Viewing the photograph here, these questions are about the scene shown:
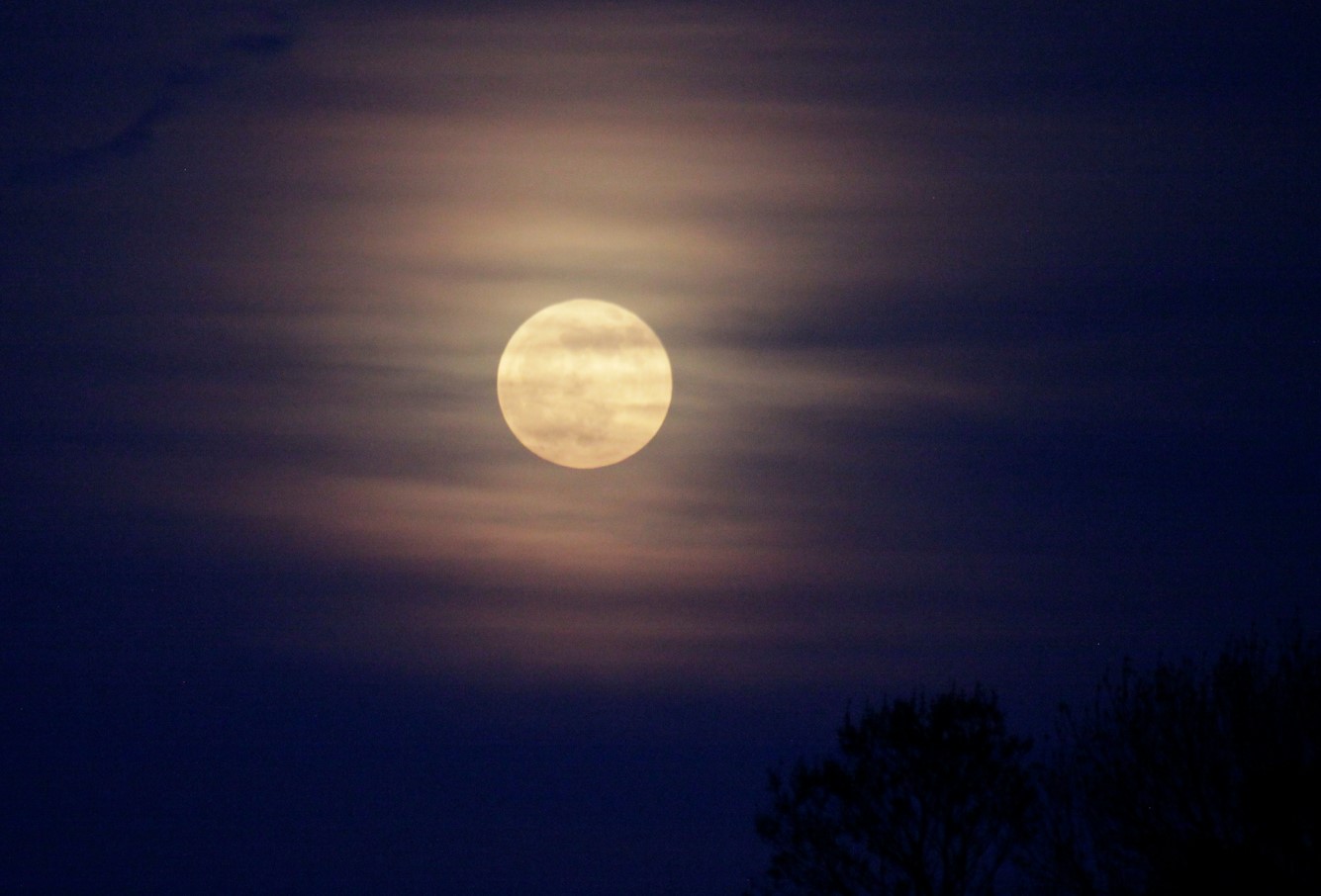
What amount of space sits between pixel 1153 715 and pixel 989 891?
1009cm

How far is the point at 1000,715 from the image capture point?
125 ft

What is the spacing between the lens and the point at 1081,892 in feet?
89.0

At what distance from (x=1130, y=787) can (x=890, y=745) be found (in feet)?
37.4

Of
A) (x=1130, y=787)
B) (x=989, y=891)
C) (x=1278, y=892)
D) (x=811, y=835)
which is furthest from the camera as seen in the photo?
(x=811, y=835)

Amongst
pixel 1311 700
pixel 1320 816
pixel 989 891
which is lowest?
pixel 989 891

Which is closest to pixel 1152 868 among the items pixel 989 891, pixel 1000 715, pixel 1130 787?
pixel 1130 787

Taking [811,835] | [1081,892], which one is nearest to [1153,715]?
[1081,892]

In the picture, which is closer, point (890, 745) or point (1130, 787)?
point (1130, 787)

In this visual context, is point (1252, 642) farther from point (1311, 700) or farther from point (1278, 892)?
point (1278, 892)

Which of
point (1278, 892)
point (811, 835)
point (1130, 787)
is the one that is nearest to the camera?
point (1278, 892)

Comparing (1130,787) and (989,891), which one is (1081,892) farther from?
(989,891)

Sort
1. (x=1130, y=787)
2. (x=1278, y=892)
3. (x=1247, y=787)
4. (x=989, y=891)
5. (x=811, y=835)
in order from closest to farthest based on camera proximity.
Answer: (x=1278, y=892), (x=1247, y=787), (x=1130, y=787), (x=989, y=891), (x=811, y=835)

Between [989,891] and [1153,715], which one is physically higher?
[1153,715]

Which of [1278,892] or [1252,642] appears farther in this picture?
[1252,642]
